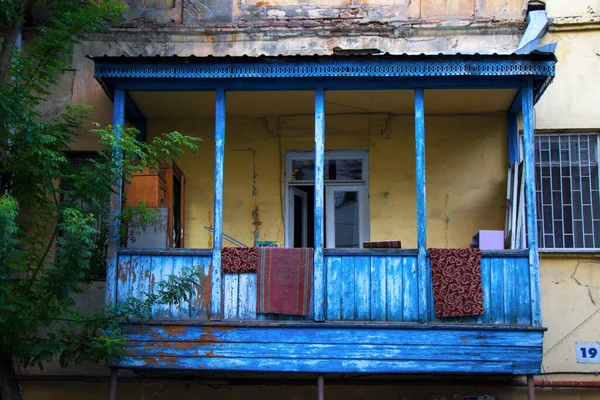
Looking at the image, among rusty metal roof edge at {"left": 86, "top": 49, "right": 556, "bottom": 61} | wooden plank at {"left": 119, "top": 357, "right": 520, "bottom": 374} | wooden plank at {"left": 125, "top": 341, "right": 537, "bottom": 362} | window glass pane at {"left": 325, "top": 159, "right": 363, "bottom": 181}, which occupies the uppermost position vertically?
rusty metal roof edge at {"left": 86, "top": 49, "right": 556, "bottom": 61}

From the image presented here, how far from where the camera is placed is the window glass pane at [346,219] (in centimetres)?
1045

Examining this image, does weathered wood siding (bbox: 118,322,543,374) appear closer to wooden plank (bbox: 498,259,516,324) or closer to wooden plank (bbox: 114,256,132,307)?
wooden plank (bbox: 498,259,516,324)

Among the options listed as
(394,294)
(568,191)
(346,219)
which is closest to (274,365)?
(394,294)

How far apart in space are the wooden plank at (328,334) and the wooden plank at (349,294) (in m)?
0.15

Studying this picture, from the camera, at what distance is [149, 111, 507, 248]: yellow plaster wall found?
33.3 ft

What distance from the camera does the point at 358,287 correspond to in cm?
845

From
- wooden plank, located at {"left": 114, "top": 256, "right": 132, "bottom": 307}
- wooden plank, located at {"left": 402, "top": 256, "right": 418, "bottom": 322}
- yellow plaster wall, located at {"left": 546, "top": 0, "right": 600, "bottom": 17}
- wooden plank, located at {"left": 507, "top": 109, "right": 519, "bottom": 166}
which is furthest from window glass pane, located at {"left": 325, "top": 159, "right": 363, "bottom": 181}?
yellow plaster wall, located at {"left": 546, "top": 0, "right": 600, "bottom": 17}

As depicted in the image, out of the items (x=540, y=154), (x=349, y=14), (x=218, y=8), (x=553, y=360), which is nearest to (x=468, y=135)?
(x=540, y=154)

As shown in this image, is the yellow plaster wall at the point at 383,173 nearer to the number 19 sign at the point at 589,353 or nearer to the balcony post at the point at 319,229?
the balcony post at the point at 319,229

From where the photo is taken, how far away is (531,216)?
845 cm

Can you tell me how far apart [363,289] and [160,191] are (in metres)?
2.96

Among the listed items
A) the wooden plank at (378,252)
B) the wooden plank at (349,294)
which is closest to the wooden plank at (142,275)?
the wooden plank at (378,252)

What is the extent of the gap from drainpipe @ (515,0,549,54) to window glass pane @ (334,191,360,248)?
10.4 ft

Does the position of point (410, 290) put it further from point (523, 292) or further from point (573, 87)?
point (573, 87)
